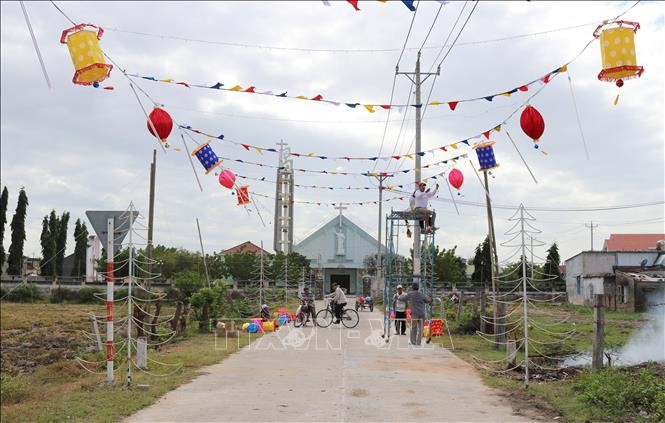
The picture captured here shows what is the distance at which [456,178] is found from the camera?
18.1 m

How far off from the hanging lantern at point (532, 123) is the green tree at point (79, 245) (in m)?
67.1

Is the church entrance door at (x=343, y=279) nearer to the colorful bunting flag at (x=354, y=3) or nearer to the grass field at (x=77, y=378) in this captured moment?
the grass field at (x=77, y=378)

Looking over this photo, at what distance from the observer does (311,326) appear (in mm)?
21469

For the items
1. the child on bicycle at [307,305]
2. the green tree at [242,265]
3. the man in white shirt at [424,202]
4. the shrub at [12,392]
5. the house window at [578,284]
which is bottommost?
the shrub at [12,392]

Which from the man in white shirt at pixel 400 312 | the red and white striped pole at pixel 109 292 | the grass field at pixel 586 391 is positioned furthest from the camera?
the man in white shirt at pixel 400 312

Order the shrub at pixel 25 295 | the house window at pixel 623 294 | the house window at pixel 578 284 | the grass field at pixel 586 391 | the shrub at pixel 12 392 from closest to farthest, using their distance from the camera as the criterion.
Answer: the grass field at pixel 586 391 → the shrub at pixel 12 392 → the house window at pixel 623 294 → the house window at pixel 578 284 → the shrub at pixel 25 295

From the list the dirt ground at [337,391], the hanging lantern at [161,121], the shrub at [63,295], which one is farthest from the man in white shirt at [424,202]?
the shrub at [63,295]

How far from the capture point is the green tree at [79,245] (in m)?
71.0

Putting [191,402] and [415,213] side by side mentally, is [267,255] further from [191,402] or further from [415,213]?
[191,402]

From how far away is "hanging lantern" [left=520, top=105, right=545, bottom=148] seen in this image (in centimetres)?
1089

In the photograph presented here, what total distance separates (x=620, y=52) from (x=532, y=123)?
2418 mm

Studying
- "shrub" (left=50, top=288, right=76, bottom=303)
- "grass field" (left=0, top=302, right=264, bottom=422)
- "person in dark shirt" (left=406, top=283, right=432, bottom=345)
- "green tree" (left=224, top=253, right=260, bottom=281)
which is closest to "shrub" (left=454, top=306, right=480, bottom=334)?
"person in dark shirt" (left=406, top=283, right=432, bottom=345)

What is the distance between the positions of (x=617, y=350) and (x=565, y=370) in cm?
430

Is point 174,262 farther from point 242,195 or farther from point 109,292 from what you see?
point 109,292
